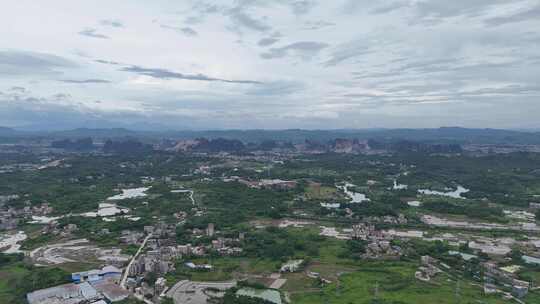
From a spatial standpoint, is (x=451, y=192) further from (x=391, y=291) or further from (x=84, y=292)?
(x=84, y=292)

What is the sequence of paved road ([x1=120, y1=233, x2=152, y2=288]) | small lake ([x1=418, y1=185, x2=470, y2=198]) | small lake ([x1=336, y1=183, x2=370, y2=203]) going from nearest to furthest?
paved road ([x1=120, y1=233, x2=152, y2=288]), small lake ([x1=336, y1=183, x2=370, y2=203]), small lake ([x1=418, y1=185, x2=470, y2=198])

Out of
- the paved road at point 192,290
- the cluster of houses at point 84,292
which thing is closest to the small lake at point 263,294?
the paved road at point 192,290

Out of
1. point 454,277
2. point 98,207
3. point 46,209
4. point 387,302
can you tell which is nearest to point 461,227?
point 454,277

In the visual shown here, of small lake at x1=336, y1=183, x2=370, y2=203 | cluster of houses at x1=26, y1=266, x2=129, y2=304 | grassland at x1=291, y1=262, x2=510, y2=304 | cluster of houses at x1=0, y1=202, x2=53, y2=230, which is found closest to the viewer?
cluster of houses at x1=26, y1=266, x2=129, y2=304

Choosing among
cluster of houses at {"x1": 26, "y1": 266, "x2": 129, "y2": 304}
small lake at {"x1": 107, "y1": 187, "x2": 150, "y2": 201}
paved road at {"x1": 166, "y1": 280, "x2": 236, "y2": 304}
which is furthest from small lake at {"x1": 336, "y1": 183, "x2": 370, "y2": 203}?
cluster of houses at {"x1": 26, "y1": 266, "x2": 129, "y2": 304}

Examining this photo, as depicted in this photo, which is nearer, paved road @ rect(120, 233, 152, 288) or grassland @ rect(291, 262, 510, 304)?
grassland @ rect(291, 262, 510, 304)

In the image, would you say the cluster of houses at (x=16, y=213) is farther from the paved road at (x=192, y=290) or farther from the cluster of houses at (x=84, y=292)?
the paved road at (x=192, y=290)

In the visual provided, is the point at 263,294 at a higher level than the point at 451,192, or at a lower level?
lower

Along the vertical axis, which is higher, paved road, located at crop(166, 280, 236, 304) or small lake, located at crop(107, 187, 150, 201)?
small lake, located at crop(107, 187, 150, 201)

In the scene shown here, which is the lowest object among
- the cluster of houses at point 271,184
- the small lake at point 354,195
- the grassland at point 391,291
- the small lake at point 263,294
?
the small lake at point 263,294

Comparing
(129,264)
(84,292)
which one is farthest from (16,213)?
(84,292)

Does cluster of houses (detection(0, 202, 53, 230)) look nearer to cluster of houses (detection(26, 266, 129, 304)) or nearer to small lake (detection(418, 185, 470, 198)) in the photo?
cluster of houses (detection(26, 266, 129, 304))
